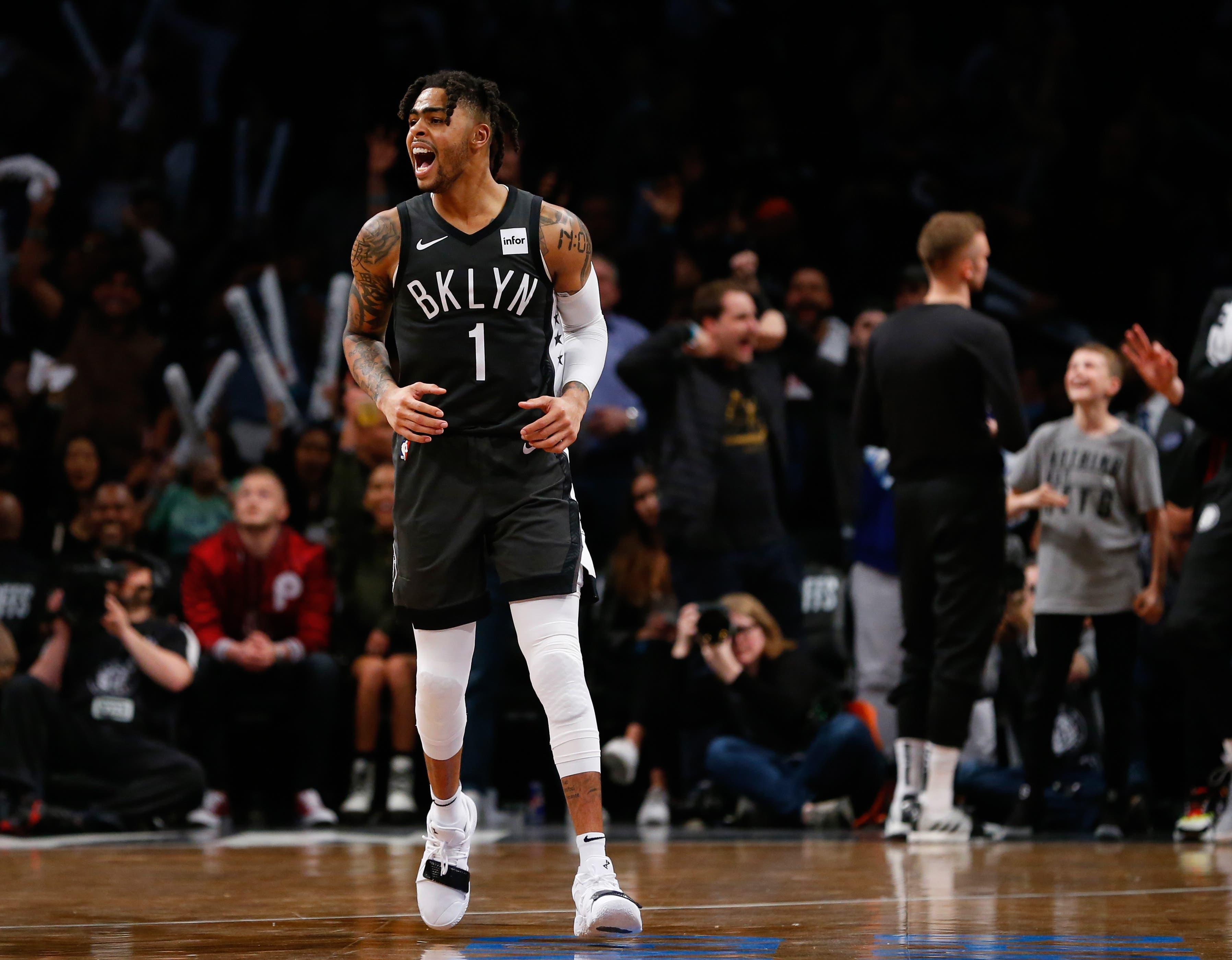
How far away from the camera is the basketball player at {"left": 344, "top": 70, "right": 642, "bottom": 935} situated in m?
3.84

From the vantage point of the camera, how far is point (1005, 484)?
650cm

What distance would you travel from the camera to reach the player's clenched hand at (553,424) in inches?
152

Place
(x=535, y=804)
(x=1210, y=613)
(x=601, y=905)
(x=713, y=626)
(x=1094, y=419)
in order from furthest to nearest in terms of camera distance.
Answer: (x=535, y=804) → (x=713, y=626) → (x=1094, y=419) → (x=1210, y=613) → (x=601, y=905)

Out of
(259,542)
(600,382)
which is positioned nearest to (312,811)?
(259,542)

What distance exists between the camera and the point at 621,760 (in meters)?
7.30

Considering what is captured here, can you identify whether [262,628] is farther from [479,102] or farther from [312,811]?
[479,102]

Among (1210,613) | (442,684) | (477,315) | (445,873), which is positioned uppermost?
(477,315)

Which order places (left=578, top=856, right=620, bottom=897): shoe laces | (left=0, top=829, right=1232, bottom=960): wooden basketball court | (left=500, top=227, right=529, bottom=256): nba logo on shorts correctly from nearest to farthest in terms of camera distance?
(left=0, top=829, right=1232, bottom=960): wooden basketball court
(left=578, top=856, right=620, bottom=897): shoe laces
(left=500, top=227, right=529, bottom=256): nba logo on shorts

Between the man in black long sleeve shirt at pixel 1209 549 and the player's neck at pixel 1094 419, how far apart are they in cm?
43

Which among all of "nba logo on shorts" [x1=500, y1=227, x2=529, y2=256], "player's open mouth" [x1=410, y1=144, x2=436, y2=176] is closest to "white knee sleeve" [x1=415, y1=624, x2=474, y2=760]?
"nba logo on shorts" [x1=500, y1=227, x2=529, y2=256]

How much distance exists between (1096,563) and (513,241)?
3467mm

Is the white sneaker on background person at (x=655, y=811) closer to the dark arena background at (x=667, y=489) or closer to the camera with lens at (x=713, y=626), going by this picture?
the dark arena background at (x=667, y=489)

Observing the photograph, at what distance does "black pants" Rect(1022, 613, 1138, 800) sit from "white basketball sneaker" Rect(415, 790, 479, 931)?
3136 millimetres

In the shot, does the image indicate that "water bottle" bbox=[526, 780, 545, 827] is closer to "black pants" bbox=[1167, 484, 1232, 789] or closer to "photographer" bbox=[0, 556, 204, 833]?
"photographer" bbox=[0, 556, 204, 833]
